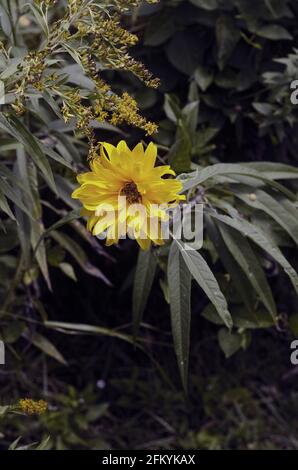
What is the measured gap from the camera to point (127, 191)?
940 millimetres

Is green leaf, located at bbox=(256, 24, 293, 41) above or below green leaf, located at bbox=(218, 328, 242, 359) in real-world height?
above

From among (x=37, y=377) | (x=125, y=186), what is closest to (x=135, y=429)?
(x=37, y=377)

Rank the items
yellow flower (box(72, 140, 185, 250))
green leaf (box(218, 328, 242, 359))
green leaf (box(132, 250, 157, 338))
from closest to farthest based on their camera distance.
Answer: yellow flower (box(72, 140, 185, 250)) < green leaf (box(132, 250, 157, 338)) < green leaf (box(218, 328, 242, 359))

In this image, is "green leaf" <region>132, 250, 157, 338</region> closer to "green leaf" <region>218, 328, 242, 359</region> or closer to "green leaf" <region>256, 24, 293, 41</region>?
"green leaf" <region>218, 328, 242, 359</region>

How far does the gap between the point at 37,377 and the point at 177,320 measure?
0.80 metres

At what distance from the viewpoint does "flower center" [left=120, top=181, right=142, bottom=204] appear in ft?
3.07

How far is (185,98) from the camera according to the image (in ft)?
5.73

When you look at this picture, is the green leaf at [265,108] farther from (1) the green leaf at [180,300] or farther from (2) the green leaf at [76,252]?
(1) the green leaf at [180,300]

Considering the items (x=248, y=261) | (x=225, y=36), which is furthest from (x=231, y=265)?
(x=225, y=36)

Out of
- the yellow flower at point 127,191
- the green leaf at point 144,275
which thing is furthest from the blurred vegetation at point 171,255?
the yellow flower at point 127,191

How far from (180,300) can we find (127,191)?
224 millimetres

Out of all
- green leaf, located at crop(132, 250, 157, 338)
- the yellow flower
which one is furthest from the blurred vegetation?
the yellow flower

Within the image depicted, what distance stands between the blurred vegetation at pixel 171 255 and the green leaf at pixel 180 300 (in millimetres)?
20
